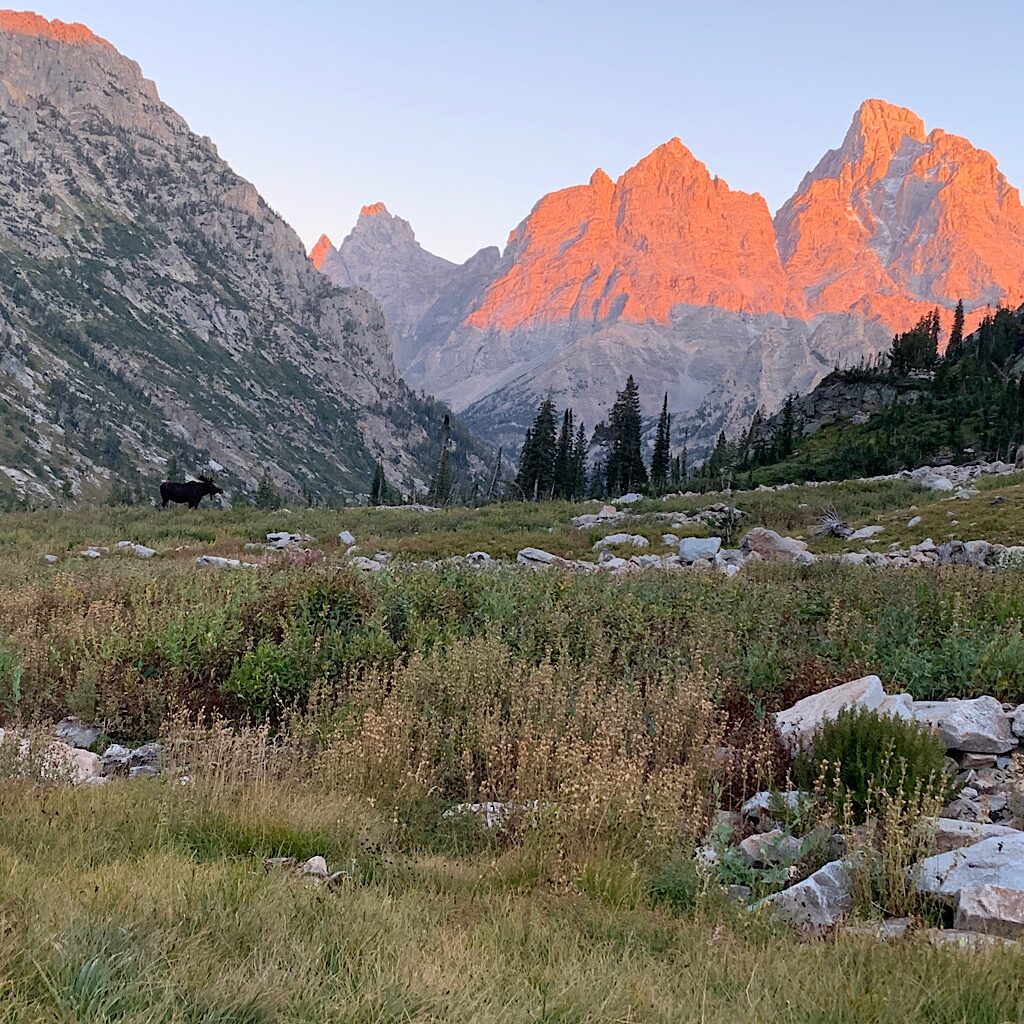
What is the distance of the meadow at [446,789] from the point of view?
121 inches

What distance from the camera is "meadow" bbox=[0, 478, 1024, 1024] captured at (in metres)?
3.08

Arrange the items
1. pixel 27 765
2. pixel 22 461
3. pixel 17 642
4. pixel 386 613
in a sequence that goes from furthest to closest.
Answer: pixel 22 461
pixel 386 613
pixel 17 642
pixel 27 765

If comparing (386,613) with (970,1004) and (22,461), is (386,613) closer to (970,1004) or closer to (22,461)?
(970,1004)

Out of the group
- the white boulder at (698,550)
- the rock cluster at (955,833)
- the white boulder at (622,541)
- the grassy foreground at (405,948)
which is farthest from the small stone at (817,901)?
the white boulder at (622,541)

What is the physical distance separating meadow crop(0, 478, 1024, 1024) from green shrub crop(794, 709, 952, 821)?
474mm

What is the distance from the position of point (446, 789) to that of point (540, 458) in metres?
76.9

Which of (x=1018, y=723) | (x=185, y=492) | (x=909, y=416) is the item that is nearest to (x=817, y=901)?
(x=1018, y=723)

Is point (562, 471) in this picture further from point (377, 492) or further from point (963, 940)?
point (963, 940)

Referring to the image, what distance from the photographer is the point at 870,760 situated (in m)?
5.62

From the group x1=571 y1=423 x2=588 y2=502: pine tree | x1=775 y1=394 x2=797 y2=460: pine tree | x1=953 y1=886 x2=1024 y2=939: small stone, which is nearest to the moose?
x1=953 y1=886 x2=1024 y2=939: small stone

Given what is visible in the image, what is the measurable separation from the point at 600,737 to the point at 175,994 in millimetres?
4065

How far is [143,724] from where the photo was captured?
798cm

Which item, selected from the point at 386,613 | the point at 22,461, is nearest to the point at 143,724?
the point at 386,613

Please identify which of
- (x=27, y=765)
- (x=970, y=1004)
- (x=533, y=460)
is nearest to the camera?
(x=970, y=1004)
